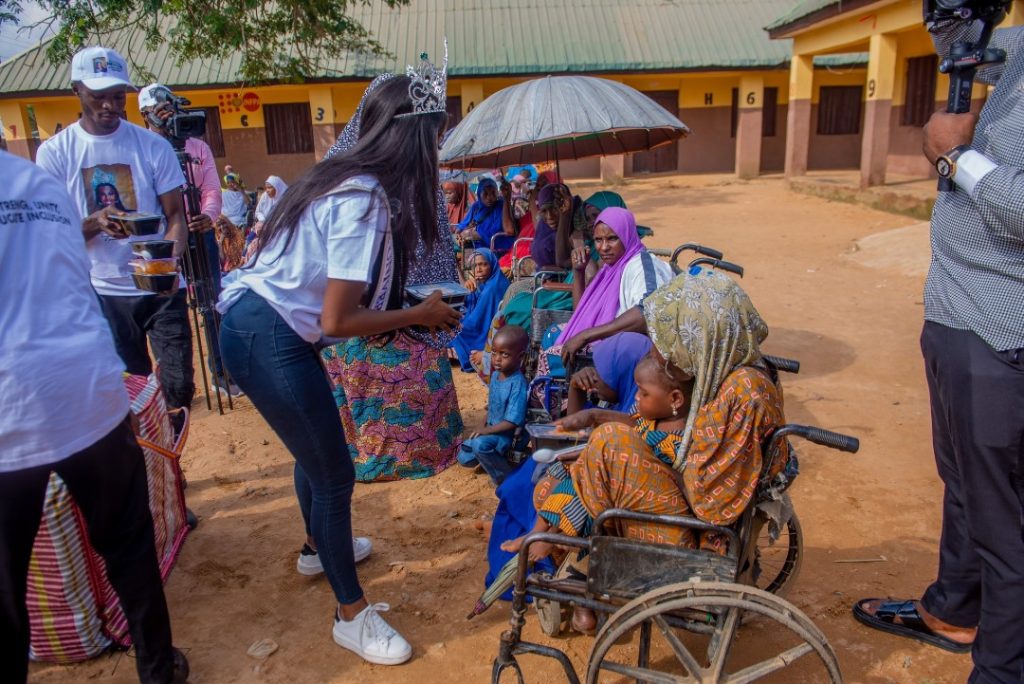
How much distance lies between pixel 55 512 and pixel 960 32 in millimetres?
3146

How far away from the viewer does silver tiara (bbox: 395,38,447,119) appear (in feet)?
7.52

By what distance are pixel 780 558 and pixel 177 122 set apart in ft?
13.7

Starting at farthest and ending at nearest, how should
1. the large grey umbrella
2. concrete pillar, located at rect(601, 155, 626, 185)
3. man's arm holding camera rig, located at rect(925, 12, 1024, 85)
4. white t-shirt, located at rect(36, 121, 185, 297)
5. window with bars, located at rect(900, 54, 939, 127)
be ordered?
concrete pillar, located at rect(601, 155, 626, 185), window with bars, located at rect(900, 54, 939, 127), the large grey umbrella, white t-shirt, located at rect(36, 121, 185, 297), man's arm holding camera rig, located at rect(925, 12, 1024, 85)

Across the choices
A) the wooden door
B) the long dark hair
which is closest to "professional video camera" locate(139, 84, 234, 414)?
the long dark hair

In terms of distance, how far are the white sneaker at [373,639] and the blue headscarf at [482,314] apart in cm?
353

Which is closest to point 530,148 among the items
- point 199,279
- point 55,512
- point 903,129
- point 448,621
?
point 199,279

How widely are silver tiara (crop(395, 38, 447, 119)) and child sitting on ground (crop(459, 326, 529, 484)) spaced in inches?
76.6

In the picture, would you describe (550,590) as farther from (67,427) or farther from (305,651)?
(67,427)

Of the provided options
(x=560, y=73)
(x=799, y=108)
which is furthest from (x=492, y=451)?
(x=560, y=73)

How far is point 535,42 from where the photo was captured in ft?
61.5

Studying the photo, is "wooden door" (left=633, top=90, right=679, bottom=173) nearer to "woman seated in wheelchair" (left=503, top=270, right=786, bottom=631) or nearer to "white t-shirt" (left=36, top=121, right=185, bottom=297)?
"white t-shirt" (left=36, top=121, right=185, bottom=297)

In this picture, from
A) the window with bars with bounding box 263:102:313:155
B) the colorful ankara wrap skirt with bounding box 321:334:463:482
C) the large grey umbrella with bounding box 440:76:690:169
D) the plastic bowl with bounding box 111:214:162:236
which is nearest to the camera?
the plastic bowl with bounding box 111:214:162:236

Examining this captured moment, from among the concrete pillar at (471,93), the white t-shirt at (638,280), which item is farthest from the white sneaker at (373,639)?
the concrete pillar at (471,93)

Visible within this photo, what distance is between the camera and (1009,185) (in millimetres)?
1825
